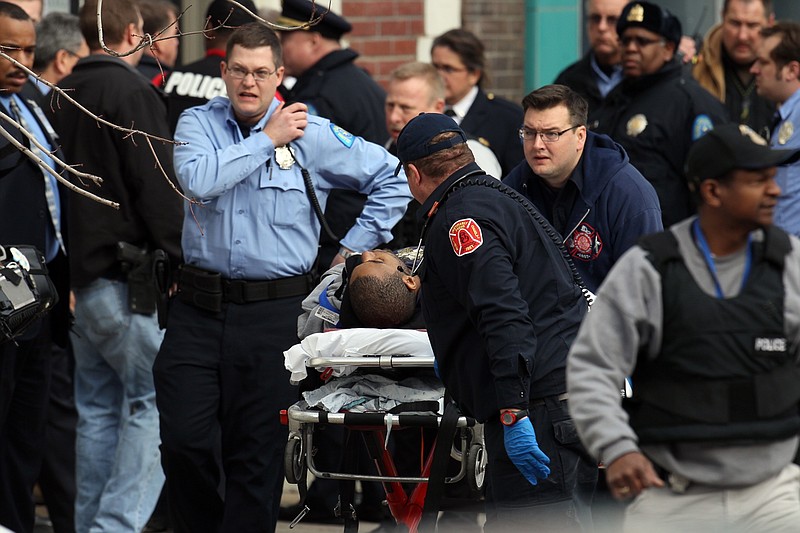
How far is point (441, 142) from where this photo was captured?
15.1 ft

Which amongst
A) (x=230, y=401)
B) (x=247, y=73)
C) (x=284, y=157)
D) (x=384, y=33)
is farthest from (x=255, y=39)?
(x=384, y=33)

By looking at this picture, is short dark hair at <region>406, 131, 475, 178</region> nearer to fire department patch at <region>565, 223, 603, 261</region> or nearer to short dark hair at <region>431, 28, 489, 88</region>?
fire department patch at <region>565, 223, 603, 261</region>

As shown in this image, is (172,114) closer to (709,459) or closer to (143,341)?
(143,341)

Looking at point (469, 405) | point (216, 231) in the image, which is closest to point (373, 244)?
point (216, 231)

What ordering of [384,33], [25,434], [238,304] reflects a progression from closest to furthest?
[238,304]
[25,434]
[384,33]

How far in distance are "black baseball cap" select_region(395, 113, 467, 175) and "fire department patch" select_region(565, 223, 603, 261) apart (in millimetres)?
716

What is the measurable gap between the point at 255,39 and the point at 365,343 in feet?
5.03

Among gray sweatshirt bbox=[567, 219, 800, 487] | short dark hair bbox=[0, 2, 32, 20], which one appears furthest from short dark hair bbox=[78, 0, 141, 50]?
gray sweatshirt bbox=[567, 219, 800, 487]

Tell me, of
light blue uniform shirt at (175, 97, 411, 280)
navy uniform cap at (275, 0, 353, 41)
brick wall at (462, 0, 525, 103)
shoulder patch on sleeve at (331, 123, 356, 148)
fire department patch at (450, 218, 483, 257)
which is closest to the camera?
fire department patch at (450, 218, 483, 257)

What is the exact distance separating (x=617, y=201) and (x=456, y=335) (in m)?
0.97

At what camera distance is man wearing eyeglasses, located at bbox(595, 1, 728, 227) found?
696 cm

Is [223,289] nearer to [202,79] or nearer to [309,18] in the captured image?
[202,79]

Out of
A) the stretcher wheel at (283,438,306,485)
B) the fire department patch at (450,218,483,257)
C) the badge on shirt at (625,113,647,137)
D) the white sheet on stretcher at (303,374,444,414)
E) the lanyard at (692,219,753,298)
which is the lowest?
the stretcher wheel at (283,438,306,485)

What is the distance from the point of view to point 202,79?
6902mm
